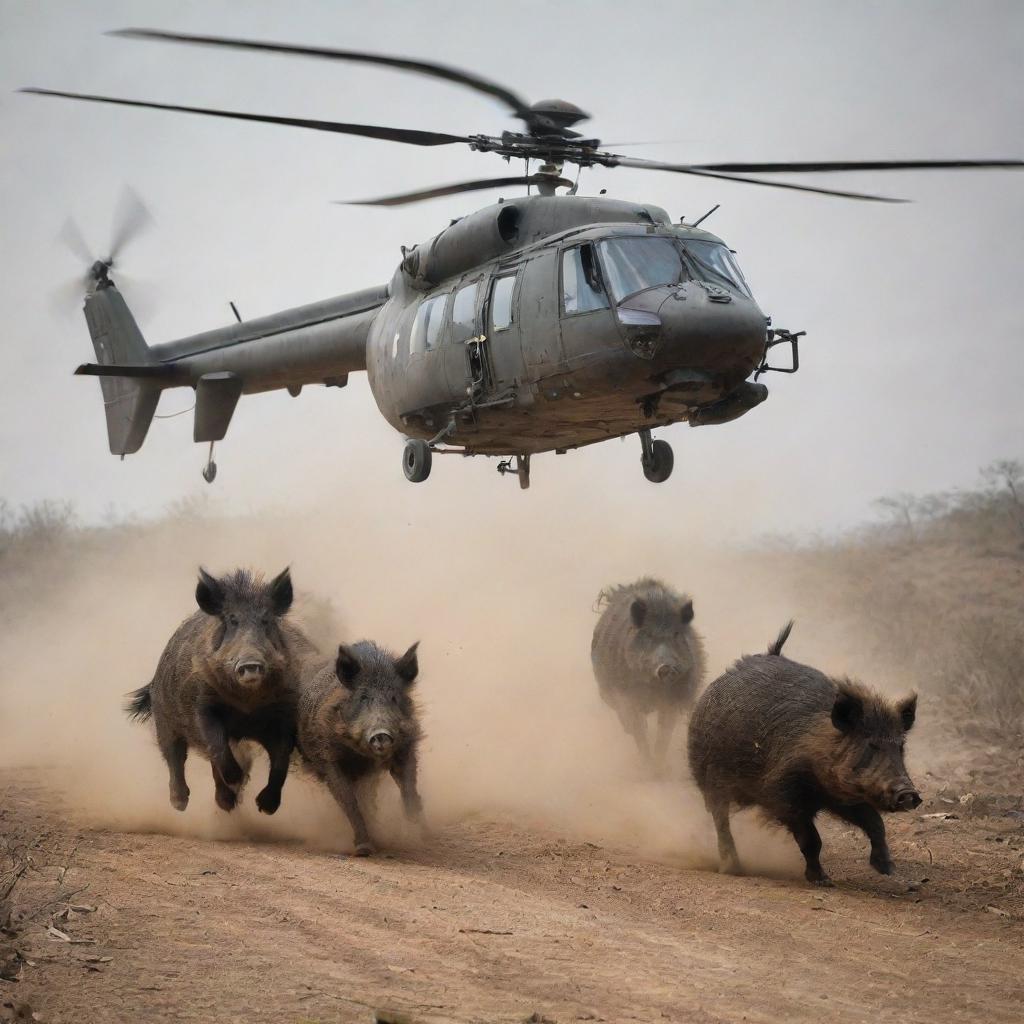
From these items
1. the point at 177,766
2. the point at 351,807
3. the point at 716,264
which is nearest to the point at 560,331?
the point at 716,264

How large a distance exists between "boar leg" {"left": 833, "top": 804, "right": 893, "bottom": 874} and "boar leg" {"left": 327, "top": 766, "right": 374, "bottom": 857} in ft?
11.1

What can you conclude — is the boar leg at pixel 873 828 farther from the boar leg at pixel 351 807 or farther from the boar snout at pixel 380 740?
the boar leg at pixel 351 807

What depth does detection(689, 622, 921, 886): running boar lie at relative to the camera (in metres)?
9.23

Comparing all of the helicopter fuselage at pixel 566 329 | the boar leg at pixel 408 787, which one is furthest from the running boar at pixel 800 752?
the helicopter fuselage at pixel 566 329

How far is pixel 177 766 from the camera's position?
38.9 ft

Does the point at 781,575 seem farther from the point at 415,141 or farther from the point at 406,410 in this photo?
the point at 415,141

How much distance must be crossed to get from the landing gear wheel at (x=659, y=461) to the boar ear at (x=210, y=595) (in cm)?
428

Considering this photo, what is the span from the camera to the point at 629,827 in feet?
38.9

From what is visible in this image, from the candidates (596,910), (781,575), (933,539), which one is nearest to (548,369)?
(596,910)

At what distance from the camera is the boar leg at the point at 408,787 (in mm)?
10547

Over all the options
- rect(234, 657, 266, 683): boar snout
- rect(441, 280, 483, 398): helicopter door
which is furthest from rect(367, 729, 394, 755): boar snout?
rect(441, 280, 483, 398): helicopter door

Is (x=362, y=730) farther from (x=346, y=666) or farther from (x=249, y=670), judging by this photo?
(x=249, y=670)

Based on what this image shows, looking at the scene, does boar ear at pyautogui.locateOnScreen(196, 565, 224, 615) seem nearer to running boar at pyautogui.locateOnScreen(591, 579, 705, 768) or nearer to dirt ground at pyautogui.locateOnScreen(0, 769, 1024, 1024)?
dirt ground at pyautogui.locateOnScreen(0, 769, 1024, 1024)

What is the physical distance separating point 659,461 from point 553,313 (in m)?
2.17
